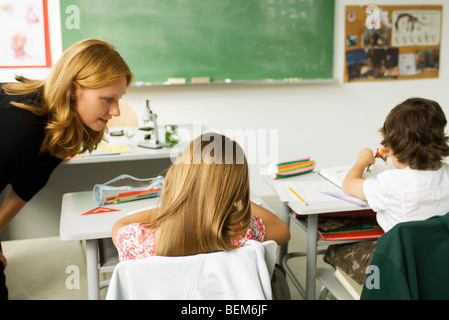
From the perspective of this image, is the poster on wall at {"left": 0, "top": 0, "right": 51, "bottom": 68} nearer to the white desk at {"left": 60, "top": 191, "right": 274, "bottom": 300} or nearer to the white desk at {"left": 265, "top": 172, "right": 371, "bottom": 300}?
the white desk at {"left": 60, "top": 191, "right": 274, "bottom": 300}

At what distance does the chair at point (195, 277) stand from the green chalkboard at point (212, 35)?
310 centimetres

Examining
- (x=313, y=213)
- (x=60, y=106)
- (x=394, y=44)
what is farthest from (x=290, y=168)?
(x=394, y=44)

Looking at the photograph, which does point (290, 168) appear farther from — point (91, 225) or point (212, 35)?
point (212, 35)

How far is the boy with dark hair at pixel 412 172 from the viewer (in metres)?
1.56

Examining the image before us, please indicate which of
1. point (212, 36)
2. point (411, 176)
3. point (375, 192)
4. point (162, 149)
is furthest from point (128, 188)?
point (212, 36)

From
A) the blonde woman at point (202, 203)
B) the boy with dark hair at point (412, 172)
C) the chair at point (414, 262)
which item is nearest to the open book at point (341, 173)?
the boy with dark hair at point (412, 172)

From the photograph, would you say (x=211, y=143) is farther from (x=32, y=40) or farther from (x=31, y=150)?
(x=32, y=40)

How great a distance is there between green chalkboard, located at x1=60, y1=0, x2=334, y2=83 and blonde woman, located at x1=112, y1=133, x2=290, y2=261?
2885 mm

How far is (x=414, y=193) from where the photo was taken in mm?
1551

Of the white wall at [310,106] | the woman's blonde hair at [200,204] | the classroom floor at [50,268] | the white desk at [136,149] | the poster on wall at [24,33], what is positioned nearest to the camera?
the woman's blonde hair at [200,204]

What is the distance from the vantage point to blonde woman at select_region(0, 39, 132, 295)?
1371 mm

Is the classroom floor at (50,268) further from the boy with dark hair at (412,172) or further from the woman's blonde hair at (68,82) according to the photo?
the woman's blonde hair at (68,82)

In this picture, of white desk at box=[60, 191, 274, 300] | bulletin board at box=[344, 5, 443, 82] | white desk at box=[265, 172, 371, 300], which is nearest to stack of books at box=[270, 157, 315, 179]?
white desk at box=[265, 172, 371, 300]
